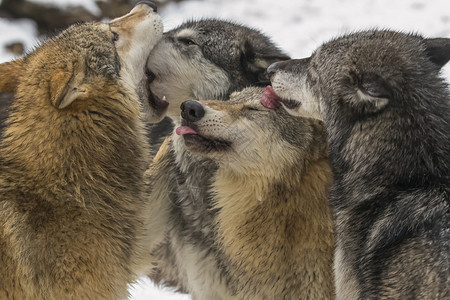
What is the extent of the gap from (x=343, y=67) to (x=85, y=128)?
160 cm

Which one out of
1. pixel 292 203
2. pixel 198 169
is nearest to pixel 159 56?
pixel 198 169

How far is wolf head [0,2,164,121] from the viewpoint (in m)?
3.87

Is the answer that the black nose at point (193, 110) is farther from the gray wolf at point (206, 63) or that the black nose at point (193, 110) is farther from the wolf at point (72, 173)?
the gray wolf at point (206, 63)

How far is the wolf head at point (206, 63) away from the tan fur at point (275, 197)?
0.50 metres

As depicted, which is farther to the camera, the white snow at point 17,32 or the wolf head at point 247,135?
the white snow at point 17,32

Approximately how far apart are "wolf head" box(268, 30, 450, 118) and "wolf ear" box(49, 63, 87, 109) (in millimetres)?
1264

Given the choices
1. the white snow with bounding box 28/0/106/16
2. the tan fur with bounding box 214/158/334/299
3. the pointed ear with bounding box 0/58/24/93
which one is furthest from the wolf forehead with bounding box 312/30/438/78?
the white snow with bounding box 28/0/106/16

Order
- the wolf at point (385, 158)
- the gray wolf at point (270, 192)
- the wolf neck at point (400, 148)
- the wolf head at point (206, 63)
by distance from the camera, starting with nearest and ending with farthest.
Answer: the wolf at point (385, 158), the wolf neck at point (400, 148), the gray wolf at point (270, 192), the wolf head at point (206, 63)

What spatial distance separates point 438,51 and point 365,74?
2.22 feet

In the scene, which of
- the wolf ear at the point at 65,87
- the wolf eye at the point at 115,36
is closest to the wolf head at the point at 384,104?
the wolf eye at the point at 115,36

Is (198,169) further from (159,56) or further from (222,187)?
(159,56)

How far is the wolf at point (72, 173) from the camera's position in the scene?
3.79 metres

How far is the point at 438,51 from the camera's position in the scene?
13.7 ft

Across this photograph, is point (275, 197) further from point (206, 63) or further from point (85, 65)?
point (85, 65)
